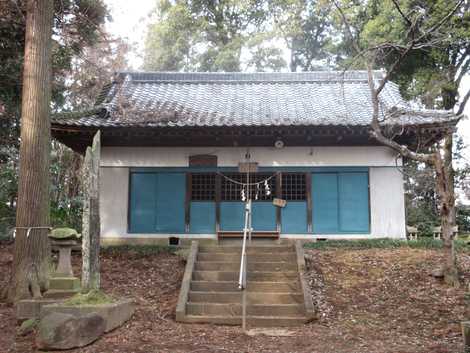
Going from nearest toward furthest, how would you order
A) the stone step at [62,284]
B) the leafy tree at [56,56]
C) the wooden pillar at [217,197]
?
the stone step at [62,284], the leafy tree at [56,56], the wooden pillar at [217,197]

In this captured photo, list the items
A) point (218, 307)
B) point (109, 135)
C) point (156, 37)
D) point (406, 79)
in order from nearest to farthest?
point (218, 307) < point (109, 135) < point (406, 79) < point (156, 37)

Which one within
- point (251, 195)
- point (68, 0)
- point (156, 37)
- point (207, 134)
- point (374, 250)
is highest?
point (156, 37)

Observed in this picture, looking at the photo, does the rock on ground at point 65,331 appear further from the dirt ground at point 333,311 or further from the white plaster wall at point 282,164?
the white plaster wall at point 282,164

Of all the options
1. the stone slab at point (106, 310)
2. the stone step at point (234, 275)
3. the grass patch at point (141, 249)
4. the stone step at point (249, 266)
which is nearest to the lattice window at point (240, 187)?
the grass patch at point (141, 249)

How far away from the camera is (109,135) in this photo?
1245cm

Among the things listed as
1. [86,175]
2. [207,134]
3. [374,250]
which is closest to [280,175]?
[207,134]

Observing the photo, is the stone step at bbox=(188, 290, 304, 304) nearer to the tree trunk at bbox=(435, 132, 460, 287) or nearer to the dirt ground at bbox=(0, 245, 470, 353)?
the dirt ground at bbox=(0, 245, 470, 353)

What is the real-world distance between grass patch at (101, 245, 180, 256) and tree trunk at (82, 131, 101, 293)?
464 cm

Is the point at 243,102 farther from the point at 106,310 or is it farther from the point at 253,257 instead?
the point at 106,310

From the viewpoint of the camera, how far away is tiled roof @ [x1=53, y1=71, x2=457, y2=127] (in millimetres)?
11898

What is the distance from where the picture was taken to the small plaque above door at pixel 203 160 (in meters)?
13.0

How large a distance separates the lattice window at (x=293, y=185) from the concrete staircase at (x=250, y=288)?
2.51 meters

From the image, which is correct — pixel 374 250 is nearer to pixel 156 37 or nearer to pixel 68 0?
pixel 68 0

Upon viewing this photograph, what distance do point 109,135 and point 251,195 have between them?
4444 mm
